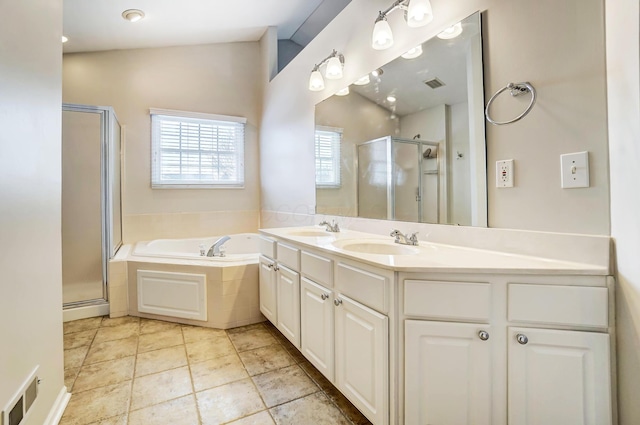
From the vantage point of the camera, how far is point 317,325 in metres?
1.60

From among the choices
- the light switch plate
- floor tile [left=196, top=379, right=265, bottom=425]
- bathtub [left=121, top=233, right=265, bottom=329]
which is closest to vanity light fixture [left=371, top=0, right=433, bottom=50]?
the light switch plate

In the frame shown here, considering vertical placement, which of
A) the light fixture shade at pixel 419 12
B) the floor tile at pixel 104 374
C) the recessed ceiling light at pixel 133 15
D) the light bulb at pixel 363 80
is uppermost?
the recessed ceiling light at pixel 133 15

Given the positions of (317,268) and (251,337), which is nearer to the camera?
(317,268)

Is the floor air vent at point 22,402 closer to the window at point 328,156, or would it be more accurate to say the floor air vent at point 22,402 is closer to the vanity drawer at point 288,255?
the vanity drawer at point 288,255

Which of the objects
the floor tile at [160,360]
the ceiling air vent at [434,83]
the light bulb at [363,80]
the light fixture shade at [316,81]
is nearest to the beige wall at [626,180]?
the ceiling air vent at [434,83]

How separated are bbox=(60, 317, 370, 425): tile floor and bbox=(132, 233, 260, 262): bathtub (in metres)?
0.59

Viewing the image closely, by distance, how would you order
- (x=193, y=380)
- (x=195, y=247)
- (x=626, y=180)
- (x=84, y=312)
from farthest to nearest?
(x=195, y=247)
(x=84, y=312)
(x=193, y=380)
(x=626, y=180)

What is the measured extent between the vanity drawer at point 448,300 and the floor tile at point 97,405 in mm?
1482

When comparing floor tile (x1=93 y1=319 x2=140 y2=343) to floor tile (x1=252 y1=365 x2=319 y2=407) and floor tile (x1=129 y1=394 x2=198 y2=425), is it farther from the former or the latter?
floor tile (x1=252 y1=365 x2=319 y2=407)

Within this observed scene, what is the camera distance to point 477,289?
103 centimetres

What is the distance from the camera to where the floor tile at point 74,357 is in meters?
1.88

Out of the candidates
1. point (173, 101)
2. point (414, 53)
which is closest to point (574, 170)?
point (414, 53)

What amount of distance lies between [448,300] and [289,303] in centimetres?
108

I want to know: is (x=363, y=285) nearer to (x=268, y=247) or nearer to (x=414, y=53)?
(x=268, y=247)
